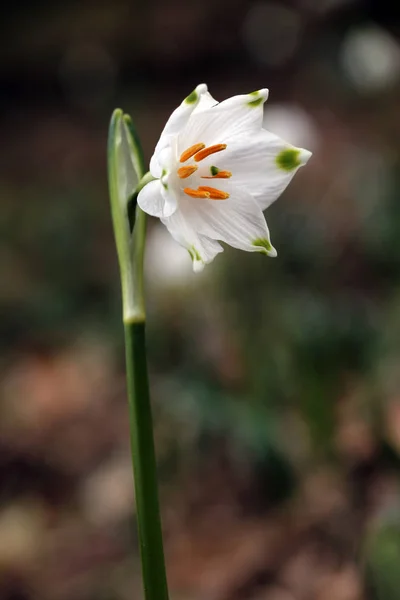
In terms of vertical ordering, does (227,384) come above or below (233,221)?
below

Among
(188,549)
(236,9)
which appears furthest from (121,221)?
(236,9)

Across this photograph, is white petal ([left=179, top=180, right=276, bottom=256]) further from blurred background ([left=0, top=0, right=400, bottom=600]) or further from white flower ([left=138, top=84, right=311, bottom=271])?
blurred background ([left=0, top=0, right=400, bottom=600])

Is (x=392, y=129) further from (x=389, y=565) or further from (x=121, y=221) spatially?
(x=121, y=221)

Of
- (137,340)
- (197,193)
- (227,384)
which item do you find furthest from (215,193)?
(227,384)

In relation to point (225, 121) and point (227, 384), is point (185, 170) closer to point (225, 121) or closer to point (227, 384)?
point (225, 121)

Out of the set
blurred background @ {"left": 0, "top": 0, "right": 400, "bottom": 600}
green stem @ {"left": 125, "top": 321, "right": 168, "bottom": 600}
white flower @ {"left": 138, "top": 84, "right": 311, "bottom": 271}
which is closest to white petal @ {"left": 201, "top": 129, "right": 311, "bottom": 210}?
white flower @ {"left": 138, "top": 84, "right": 311, "bottom": 271}

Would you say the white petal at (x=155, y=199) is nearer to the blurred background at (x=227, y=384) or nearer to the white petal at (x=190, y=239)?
the white petal at (x=190, y=239)
